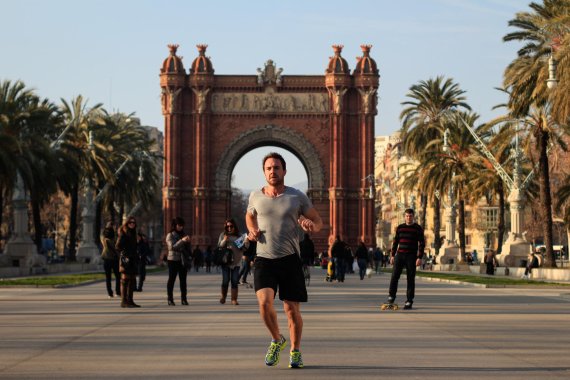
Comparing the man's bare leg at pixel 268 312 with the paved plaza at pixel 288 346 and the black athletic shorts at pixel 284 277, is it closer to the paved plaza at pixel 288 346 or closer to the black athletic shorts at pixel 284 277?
the black athletic shorts at pixel 284 277

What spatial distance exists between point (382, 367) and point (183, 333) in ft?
17.0

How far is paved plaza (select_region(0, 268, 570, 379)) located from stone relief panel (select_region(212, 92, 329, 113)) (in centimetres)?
6633

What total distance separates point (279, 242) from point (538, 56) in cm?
3509

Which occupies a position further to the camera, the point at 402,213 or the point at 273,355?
the point at 402,213

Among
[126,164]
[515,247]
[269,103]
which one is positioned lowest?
[515,247]

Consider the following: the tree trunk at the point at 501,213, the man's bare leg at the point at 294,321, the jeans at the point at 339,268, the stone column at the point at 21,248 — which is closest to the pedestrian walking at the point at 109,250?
the jeans at the point at 339,268

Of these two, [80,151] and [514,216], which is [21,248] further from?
[514,216]

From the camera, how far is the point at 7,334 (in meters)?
16.0

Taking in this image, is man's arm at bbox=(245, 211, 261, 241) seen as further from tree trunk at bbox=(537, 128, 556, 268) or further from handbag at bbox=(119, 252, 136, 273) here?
tree trunk at bbox=(537, 128, 556, 268)

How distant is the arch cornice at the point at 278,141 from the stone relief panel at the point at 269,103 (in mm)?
1567

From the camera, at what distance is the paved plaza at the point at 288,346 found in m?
11.3

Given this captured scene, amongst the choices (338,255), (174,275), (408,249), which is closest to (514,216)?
(338,255)

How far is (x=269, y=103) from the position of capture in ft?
298

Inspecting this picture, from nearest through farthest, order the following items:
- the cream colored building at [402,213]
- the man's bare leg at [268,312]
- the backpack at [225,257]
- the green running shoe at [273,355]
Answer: the green running shoe at [273,355] → the man's bare leg at [268,312] → the backpack at [225,257] → the cream colored building at [402,213]
